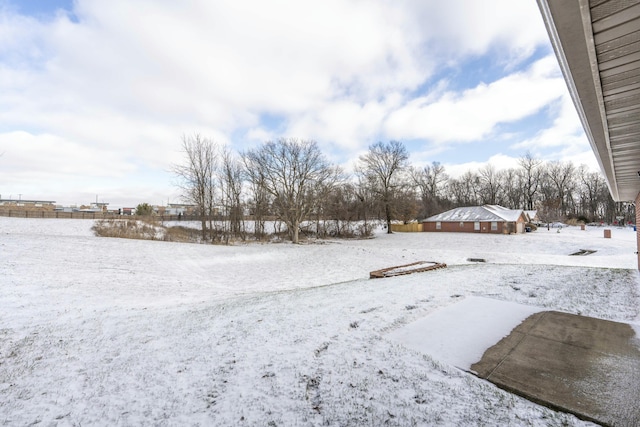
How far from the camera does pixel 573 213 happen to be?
55.2 m

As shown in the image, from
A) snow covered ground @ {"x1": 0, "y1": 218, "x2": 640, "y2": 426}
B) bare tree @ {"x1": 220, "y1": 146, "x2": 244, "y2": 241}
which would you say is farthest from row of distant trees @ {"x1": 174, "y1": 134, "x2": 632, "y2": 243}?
snow covered ground @ {"x1": 0, "y1": 218, "x2": 640, "y2": 426}

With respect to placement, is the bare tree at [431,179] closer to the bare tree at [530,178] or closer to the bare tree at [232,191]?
the bare tree at [530,178]

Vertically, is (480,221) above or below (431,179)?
below

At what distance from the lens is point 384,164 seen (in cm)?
3878

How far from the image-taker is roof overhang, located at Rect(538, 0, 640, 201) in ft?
5.11

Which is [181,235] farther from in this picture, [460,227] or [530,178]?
[530,178]

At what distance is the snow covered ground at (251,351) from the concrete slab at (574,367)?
25cm

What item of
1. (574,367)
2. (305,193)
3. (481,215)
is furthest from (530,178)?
(574,367)

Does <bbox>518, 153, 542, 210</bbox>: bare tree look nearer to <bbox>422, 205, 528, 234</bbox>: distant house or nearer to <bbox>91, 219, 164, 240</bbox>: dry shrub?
<bbox>422, 205, 528, 234</bbox>: distant house

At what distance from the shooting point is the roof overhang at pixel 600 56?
5.11 feet

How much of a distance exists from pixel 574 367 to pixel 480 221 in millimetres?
35363

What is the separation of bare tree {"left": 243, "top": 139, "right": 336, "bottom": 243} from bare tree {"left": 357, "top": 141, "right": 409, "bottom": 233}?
13351 millimetres

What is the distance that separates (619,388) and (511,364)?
2.83ft

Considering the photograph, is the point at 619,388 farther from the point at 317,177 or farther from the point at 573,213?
the point at 573,213
